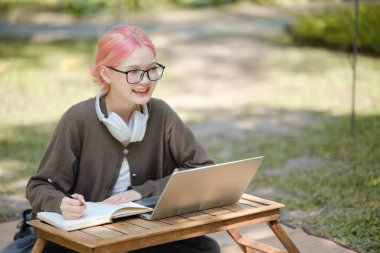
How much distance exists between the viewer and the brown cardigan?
346 centimetres

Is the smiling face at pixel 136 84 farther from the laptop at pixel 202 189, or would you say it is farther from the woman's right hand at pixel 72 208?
the woman's right hand at pixel 72 208

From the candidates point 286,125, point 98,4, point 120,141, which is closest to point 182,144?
point 120,141

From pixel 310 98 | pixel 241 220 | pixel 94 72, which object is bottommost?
pixel 310 98

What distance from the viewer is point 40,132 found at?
814cm

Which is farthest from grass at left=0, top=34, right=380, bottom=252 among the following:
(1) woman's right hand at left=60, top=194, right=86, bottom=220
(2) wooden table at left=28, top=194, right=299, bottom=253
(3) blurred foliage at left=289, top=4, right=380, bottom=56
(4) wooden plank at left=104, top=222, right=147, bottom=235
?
(1) woman's right hand at left=60, top=194, right=86, bottom=220

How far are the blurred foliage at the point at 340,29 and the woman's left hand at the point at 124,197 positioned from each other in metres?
8.45

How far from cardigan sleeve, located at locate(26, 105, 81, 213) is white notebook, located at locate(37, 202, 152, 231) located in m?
0.25

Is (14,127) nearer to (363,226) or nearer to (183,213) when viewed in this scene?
(363,226)

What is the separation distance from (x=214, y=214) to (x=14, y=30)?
38.3 ft

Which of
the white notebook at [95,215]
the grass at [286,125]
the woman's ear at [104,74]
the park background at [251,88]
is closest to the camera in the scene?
the white notebook at [95,215]

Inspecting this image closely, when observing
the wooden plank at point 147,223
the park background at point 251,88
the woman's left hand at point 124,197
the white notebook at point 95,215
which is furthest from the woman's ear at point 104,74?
the park background at point 251,88

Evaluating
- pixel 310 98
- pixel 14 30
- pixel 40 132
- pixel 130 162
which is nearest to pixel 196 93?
pixel 310 98

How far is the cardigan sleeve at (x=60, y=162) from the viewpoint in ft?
11.1

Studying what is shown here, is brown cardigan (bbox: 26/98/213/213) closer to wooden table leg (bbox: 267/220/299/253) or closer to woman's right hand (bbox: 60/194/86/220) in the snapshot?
woman's right hand (bbox: 60/194/86/220)
